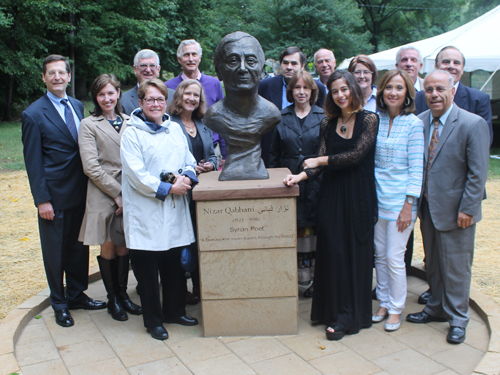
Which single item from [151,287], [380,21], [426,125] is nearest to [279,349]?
[151,287]

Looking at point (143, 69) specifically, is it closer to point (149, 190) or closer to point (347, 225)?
point (149, 190)

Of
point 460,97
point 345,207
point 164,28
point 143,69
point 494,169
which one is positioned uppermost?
point 164,28

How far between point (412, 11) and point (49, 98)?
111ft

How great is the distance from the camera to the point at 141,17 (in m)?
22.0

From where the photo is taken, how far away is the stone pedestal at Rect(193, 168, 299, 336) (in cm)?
363

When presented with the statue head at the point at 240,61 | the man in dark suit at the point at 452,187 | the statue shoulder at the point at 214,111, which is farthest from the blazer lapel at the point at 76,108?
the man in dark suit at the point at 452,187

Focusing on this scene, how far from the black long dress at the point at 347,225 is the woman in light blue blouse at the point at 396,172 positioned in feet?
0.36

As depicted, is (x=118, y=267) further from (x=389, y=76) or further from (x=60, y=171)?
(x=389, y=76)

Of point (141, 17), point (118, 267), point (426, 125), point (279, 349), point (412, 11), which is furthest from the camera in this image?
point (412, 11)

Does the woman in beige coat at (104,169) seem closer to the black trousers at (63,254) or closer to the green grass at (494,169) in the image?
the black trousers at (63,254)

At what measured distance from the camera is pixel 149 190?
353 centimetres

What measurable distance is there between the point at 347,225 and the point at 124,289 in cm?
213

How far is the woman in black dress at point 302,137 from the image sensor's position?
13.7 ft

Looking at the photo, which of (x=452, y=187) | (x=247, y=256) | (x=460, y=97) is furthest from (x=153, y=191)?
(x=460, y=97)
